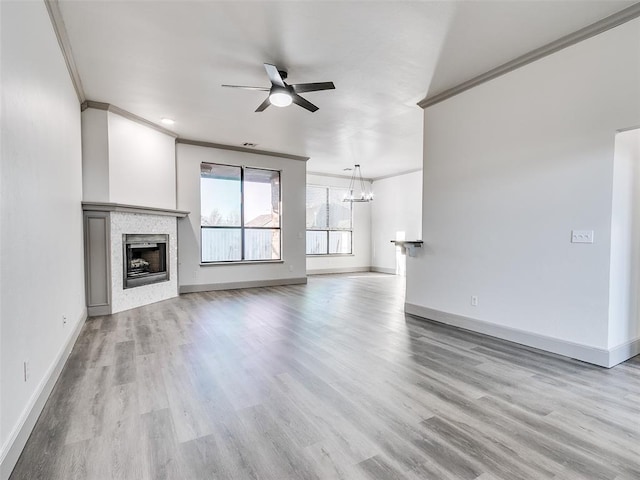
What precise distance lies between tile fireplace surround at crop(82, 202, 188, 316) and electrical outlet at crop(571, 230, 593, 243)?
5.44 meters

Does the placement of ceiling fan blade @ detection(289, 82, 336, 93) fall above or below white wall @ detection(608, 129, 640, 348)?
above

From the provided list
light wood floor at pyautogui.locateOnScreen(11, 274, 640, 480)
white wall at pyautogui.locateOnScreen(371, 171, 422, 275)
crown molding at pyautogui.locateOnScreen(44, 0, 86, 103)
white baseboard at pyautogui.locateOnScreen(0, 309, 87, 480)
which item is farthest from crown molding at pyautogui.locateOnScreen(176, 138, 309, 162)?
white baseboard at pyautogui.locateOnScreen(0, 309, 87, 480)

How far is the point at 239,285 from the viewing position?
693cm

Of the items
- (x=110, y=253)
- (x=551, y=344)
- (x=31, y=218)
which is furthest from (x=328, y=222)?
(x=31, y=218)

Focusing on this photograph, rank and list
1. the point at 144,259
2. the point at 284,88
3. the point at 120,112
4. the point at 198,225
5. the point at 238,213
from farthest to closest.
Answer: the point at 238,213 → the point at 198,225 → the point at 144,259 → the point at 120,112 → the point at 284,88

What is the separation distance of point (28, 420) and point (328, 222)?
8.44 meters

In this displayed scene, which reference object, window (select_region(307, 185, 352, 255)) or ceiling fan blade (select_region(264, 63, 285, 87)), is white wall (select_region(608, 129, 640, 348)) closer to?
ceiling fan blade (select_region(264, 63, 285, 87))

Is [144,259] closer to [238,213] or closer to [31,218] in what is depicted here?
[238,213]

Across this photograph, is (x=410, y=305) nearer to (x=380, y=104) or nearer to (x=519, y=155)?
(x=519, y=155)

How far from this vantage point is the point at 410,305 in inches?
183

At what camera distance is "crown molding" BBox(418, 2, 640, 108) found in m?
2.63

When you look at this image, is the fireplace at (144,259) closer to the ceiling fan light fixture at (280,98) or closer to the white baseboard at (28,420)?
the white baseboard at (28,420)

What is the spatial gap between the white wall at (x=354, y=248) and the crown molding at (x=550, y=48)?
569cm

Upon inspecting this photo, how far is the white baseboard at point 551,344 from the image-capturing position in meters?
2.85
